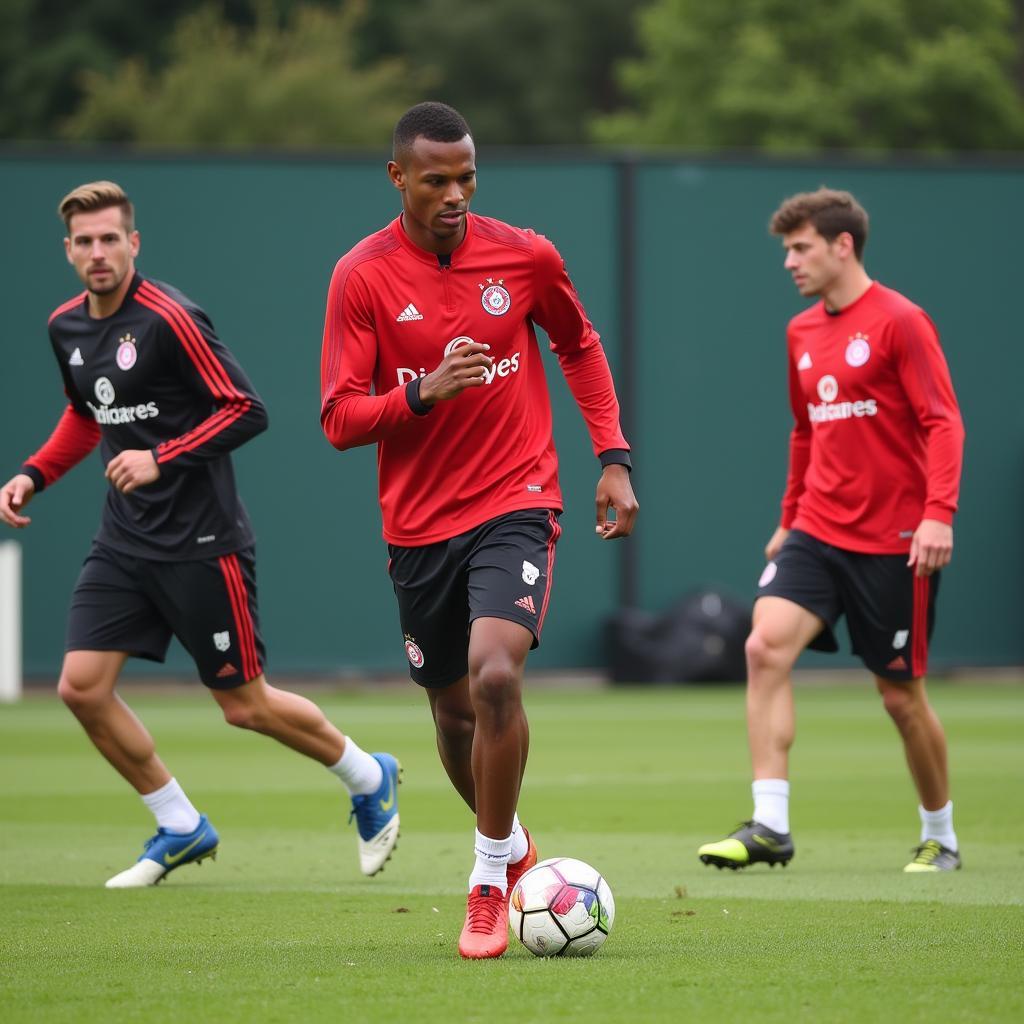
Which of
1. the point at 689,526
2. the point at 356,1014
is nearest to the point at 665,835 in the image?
the point at 356,1014

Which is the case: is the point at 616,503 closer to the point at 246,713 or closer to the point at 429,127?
the point at 429,127

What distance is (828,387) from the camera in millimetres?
8320

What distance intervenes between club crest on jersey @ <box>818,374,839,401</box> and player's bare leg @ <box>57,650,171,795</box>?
3055 millimetres

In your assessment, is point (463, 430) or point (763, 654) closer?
point (463, 430)

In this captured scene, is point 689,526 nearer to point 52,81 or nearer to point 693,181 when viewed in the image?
point 693,181

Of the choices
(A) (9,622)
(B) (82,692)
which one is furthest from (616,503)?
(A) (9,622)

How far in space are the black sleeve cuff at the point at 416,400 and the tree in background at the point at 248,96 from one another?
3657 centimetres

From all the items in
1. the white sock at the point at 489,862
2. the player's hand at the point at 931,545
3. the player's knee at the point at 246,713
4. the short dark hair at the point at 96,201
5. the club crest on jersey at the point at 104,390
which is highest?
the short dark hair at the point at 96,201

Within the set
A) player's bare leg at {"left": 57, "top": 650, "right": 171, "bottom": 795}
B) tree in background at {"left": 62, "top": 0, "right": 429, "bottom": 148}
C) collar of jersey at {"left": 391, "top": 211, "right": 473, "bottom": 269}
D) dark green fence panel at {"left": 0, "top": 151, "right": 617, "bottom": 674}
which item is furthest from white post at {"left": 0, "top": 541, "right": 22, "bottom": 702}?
tree in background at {"left": 62, "top": 0, "right": 429, "bottom": 148}

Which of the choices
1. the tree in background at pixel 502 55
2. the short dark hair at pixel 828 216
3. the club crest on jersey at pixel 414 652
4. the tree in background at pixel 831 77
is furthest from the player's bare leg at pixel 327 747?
the tree in background at pixel 502 55

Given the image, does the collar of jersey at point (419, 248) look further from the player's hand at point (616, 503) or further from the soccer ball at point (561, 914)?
the soccer ball at point (561, 914)

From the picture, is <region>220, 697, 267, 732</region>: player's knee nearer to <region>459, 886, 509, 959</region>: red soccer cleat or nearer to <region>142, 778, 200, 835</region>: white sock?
<region>142, 778, 200, 835</region>: white sock

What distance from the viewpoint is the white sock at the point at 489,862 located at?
592cm

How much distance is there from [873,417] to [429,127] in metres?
2.88
